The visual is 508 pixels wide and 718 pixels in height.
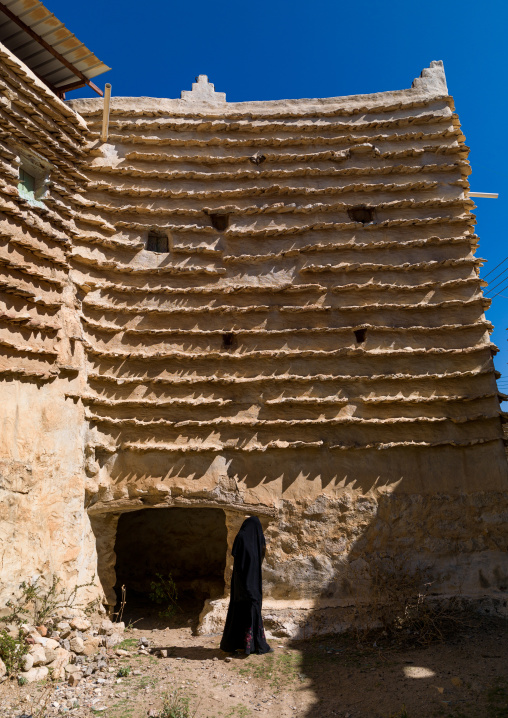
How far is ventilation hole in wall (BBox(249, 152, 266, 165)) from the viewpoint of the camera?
9758 millimetres

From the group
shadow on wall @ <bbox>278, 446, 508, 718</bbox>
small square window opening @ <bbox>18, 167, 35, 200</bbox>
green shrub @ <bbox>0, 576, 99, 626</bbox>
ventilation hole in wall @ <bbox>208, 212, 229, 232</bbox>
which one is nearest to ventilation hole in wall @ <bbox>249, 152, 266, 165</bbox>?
ventilation hole in wall @ <bbox>208, 212, 229, 232</bbox>

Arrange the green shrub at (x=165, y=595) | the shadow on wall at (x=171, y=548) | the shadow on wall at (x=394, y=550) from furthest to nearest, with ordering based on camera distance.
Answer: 1. the shadow on wall at (x=171, y=548)
2. the green shrub at (x=165, y=595)
3. the shadow on wall at (x=394, y=550)

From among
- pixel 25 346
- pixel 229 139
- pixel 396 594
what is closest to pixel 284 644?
pixel 396 594

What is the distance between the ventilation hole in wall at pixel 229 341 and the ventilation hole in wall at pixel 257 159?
319cm

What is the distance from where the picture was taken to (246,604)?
633cm

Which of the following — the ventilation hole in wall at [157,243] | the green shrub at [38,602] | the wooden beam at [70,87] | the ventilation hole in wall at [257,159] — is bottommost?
the green shrub at [38,602]

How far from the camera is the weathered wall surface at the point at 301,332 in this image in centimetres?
797

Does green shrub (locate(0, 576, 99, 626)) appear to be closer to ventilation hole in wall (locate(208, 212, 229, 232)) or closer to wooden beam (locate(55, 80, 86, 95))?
ventilation hole in wall (locate(208, 212, 229, 232))

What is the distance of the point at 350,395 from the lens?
8.47m

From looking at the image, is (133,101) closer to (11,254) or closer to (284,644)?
(11,254)

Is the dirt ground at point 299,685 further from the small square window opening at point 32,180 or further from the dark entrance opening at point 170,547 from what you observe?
the small square window opening at point 32,180

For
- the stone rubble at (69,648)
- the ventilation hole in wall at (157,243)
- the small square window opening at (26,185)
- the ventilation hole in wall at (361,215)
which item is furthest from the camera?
the ventilation hole in wall at (361,215)

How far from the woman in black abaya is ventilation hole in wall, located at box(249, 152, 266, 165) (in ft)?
20.8

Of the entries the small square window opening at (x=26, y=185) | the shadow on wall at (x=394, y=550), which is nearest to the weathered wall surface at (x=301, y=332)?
the shadow on wall at (x=394, y=550)
